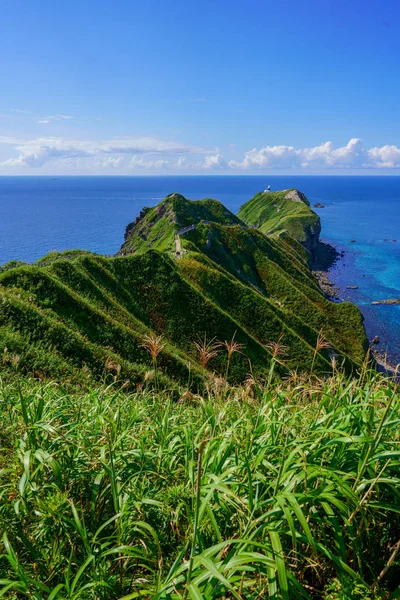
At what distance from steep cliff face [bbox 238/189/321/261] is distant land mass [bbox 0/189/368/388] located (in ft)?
168

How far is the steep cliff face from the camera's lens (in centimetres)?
13412

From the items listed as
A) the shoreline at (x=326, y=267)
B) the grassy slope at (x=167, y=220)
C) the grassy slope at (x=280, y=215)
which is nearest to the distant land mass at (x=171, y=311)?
the grassy slope at (x=167, y=220)

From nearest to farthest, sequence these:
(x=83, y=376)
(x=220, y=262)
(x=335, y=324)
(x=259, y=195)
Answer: (x=83, y=376) → (x=335, y=324) → (x=220, y=262) → (x=259, y=195)

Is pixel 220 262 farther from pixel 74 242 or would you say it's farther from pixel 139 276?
pixel 74 242

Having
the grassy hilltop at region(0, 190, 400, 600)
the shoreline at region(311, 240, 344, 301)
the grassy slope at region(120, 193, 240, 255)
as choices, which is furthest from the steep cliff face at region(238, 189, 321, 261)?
the grassy hilltop at region(0, 190, 400, 600)

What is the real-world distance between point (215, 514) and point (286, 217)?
150 m

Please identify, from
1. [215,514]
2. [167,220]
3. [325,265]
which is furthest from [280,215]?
[215,514]

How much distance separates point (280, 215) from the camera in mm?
161625

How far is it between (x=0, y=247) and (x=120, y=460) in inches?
6523

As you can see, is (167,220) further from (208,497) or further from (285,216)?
(208,497)

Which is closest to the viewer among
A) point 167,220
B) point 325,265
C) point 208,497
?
point 208,497

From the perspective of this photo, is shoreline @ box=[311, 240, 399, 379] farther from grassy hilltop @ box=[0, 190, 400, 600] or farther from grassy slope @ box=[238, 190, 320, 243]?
grassy hilltop @ box=[0, 190, 400, 600]

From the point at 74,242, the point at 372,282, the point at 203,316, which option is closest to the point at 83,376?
the point at 203,316

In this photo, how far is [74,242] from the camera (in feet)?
521
